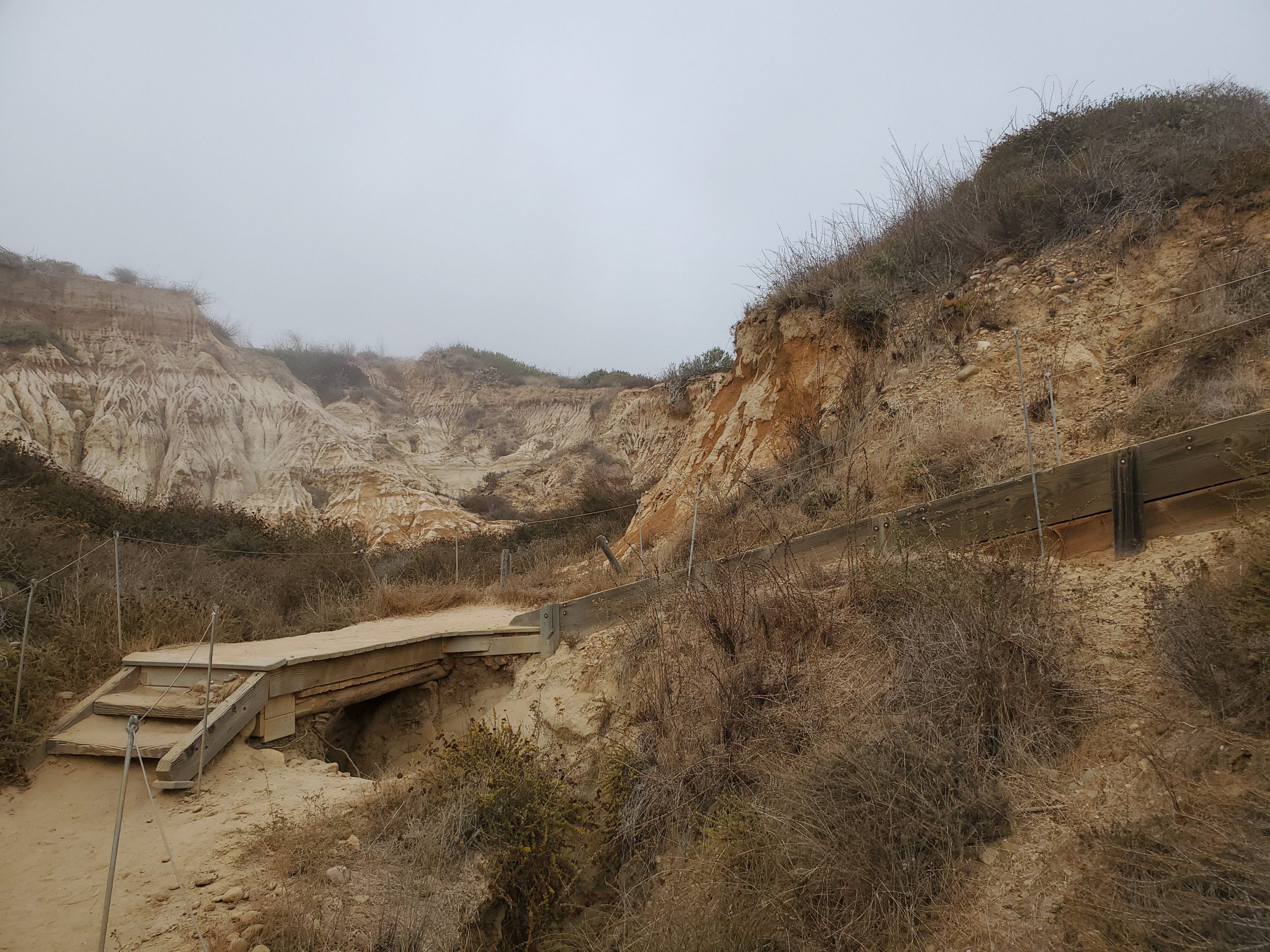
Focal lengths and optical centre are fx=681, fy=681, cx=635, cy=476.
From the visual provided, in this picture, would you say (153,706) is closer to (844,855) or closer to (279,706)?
(279,706)

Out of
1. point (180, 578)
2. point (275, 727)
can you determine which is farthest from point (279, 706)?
point (180, 578)

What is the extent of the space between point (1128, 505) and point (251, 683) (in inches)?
274

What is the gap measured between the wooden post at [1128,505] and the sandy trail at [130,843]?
18.5 feet

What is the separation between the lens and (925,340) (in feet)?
29.9

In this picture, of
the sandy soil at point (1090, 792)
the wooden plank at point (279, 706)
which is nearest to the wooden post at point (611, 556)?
the wooden plank at point (279, 706)

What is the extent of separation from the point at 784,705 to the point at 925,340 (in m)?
6.44

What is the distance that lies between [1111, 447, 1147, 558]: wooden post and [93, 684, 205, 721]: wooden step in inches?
277

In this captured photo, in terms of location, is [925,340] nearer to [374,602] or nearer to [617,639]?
[617,639]

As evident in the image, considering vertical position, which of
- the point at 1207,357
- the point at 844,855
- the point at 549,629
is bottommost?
the point at 844,855

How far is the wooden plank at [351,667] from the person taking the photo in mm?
6398

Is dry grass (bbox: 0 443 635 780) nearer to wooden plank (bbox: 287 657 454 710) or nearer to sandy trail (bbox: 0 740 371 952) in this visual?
sandy trail (bbox: 0 740 371 952)

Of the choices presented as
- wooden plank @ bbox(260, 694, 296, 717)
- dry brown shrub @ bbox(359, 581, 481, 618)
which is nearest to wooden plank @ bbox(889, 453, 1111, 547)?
wooden plank @ bbox(260, 694, 296, 717)

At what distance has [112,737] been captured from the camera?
5.74 metres

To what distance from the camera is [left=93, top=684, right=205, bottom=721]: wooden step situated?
231 inches
